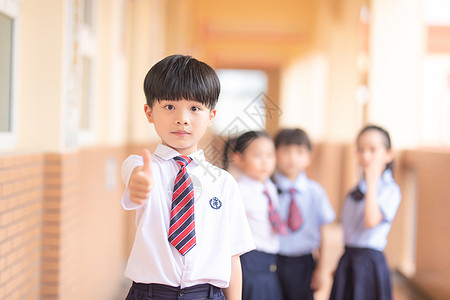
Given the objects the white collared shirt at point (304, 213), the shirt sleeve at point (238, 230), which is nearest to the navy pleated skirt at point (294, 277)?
the white collared shirt at point (304, 213)

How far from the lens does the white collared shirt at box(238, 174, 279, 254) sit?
2711 millimetres

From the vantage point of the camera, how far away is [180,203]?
1502mm

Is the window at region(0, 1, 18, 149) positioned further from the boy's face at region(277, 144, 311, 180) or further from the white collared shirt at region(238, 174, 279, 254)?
the boy's face at region(277, 144, 311, 180)

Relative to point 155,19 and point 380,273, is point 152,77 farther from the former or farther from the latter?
point 155,19

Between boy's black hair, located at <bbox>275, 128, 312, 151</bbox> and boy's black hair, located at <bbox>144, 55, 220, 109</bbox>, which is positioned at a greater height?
boy's black hair, located at <bbox>144, 55, 220, 109</bbox>

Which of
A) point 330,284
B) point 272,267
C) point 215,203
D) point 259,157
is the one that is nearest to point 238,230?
point 215,203

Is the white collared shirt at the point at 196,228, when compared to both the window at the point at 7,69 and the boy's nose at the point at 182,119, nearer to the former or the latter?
the boy's nose at the point at 182,119

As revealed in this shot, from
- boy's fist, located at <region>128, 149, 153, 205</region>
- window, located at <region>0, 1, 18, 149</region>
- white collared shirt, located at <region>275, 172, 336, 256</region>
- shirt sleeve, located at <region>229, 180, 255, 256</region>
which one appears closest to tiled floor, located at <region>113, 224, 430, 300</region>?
white collared shirt, located at <region>275, 172, 336, 256</region>

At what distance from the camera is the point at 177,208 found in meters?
1.50

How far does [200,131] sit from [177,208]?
9.1 inches

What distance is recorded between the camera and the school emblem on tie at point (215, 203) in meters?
1.57

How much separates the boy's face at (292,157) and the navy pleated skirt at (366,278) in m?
0.56

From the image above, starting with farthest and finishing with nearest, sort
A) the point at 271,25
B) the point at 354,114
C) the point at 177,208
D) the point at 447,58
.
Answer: the point at 447,58 → the point at 271,25 → the point at 354,114 → the point at 177,208

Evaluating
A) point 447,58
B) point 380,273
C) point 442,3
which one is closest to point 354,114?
point 380,273
